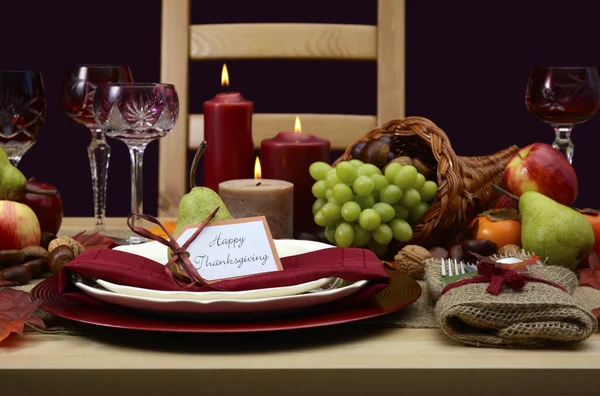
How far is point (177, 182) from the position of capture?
6.63 ft

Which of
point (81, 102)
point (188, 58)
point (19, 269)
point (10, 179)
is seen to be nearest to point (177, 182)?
point (188, 58)

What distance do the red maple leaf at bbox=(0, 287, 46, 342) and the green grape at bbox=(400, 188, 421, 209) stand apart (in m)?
0.62

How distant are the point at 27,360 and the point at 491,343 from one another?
485 millimetres

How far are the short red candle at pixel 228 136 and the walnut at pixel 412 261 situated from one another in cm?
44

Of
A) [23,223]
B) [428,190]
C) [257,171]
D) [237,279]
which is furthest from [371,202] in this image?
[23,223]

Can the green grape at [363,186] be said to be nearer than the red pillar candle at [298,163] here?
Yes

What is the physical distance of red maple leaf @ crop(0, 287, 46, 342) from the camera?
958 millimetres

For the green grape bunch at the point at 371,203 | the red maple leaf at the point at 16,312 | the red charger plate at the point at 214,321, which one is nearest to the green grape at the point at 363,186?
the green grape bunch at the point at 371,203

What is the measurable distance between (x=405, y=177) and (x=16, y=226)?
602mm

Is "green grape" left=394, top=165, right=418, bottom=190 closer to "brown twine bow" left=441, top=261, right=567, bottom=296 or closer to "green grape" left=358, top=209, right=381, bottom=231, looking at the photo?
"green grape" left=358, top=209, right=381, bottom=231

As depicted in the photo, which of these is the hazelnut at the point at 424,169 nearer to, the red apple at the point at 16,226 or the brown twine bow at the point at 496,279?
the brown twine bow at the point at 496,279

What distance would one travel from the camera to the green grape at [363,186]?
1.37 meters

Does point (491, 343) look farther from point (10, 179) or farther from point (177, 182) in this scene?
point (177, 182)

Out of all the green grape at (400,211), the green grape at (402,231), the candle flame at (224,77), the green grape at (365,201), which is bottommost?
the green grape at (402,231)
